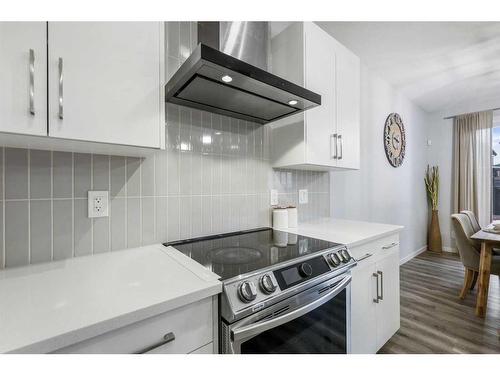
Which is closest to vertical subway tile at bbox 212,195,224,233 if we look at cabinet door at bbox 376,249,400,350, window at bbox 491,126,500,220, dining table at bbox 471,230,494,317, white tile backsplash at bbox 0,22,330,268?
white tile backsplash at bbox 0,22,330,268

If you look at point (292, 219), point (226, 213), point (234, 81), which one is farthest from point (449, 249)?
point (234, 81)

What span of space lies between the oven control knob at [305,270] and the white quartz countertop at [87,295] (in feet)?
1.25

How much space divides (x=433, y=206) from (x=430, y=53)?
9.04ft

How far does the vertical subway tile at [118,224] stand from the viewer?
1115 mm

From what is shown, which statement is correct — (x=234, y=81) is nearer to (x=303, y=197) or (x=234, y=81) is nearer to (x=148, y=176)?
(x=148, y=176)

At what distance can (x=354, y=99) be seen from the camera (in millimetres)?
1877

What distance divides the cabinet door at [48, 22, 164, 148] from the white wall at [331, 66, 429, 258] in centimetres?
184

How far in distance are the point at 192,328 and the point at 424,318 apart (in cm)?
223

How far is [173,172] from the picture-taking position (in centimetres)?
129

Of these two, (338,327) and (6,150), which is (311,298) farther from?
(6,150)

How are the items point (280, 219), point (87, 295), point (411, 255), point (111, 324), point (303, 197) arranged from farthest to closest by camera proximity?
point (411, 255) < point (303, 197) < point (280, 219) < point (87, 295) < point (111, 324)

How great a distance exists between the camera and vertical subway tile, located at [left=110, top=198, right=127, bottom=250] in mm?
1115

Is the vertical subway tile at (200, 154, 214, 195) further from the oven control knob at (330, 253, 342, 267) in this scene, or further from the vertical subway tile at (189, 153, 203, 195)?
the oven control knob at (330, 253, 342, 267)
